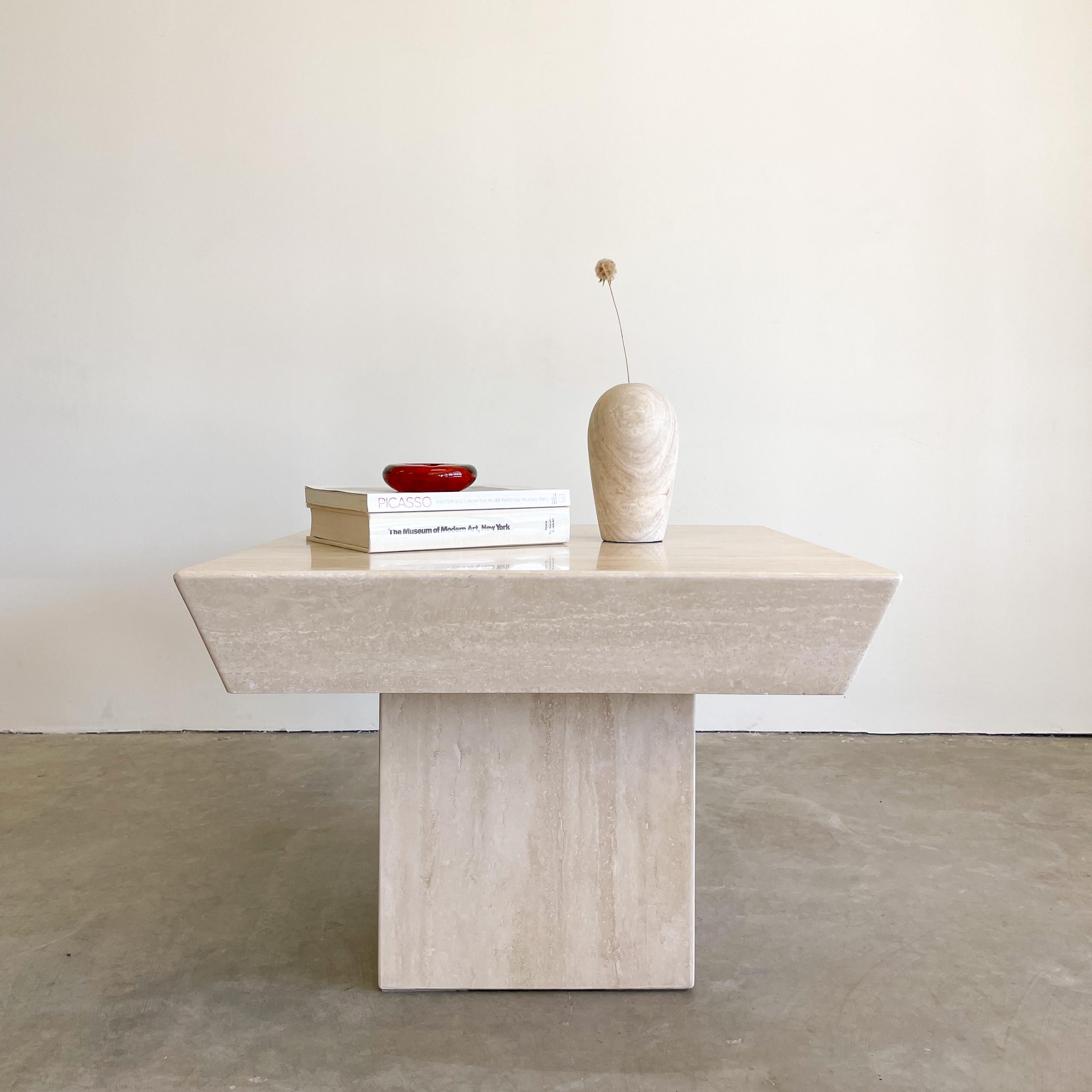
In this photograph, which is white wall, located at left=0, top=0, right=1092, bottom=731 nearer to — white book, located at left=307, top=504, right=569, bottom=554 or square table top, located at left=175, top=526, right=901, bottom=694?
white book, located at left=307, top=504, right=569, bottom=554

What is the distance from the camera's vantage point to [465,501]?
1.27 m

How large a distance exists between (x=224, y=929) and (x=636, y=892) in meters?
0.67

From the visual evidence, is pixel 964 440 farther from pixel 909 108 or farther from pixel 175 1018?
pixel 175 1018

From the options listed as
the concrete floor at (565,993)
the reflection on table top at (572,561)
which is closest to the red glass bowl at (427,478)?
the reflection on table top at (572,561)

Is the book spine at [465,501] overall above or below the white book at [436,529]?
above

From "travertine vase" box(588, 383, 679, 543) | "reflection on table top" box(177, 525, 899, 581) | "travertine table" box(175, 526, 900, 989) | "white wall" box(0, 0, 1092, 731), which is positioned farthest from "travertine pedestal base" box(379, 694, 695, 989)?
"white wall" box(0, 0, 1092, 731)

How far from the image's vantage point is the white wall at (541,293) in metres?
2.42

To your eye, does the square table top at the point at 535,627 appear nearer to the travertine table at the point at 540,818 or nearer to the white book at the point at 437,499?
the travertine table at the point at 540,818

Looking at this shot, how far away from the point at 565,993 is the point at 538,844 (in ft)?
0.70

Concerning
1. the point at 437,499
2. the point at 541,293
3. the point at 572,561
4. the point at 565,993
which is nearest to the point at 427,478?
the point at 437,499

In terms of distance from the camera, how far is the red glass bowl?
52.0 inches

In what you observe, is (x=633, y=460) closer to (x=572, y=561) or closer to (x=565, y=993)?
(x=572, y=561)

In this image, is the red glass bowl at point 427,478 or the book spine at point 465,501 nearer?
the book spine at point 465,501

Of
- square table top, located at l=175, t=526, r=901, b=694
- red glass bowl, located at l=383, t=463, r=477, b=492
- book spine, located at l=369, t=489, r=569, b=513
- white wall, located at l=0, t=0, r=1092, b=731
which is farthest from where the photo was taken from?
white wall, located at l=0, t=0, r=1092, b=731
